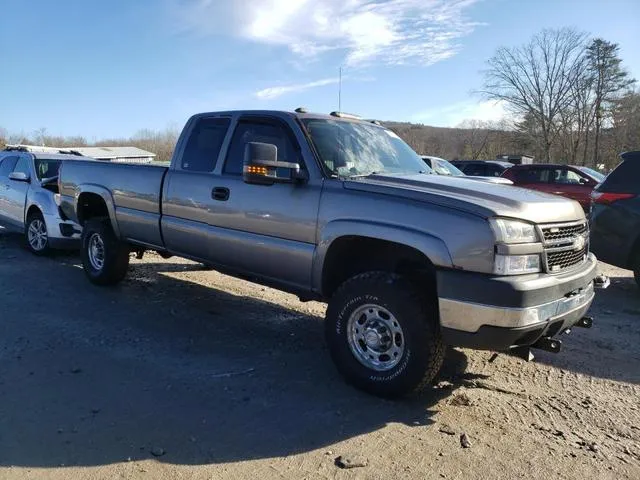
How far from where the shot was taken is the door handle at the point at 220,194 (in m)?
4.78

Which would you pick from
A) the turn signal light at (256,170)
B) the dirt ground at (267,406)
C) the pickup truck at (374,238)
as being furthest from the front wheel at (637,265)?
the turn signal light at (256,170)

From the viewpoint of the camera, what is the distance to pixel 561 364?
455 centimetres

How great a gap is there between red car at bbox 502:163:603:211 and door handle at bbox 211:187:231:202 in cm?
1073

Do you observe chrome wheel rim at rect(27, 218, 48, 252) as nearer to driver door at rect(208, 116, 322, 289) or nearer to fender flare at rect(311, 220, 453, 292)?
driver door at rect(208, 116, 322, 289)

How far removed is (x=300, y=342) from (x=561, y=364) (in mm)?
2286

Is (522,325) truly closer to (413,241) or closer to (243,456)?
(413,241)

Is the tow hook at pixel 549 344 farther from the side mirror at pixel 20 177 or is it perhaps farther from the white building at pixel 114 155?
the white building at pixel 114 155

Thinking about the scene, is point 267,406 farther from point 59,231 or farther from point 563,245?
point 59,231

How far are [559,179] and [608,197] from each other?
7683mm

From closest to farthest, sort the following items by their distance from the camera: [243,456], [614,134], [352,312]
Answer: [243,456], [352,312], [614,134]

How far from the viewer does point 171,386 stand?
390 cm

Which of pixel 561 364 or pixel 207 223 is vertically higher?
pixel 207 223

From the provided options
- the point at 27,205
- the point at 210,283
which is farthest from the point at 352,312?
the point at 27,205

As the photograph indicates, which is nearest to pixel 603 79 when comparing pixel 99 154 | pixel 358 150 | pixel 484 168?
pixel 484 168
